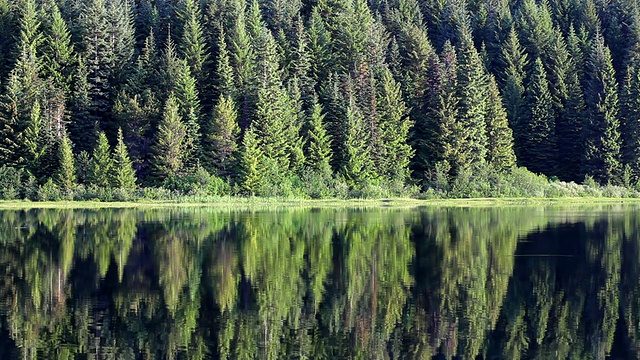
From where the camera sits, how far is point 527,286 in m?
30.0

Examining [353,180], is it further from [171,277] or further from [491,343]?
[491,343]

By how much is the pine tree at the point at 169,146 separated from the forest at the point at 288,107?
0.19m

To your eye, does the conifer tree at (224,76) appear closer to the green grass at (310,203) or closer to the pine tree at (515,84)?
the green grass at (310,203)

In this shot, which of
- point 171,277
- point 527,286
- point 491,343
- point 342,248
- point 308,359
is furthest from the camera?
point 342,248

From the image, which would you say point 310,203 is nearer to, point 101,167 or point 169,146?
point 169,146

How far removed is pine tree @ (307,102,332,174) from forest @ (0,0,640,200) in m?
0.22

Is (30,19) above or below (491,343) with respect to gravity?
above

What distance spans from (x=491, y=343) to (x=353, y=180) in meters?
67.3

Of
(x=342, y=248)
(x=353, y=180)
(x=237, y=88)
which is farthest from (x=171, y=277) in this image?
(x=237, y=88)

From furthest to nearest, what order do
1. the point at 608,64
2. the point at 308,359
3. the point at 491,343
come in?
the point at 608,64, the point at 491,343, the point at 308,359

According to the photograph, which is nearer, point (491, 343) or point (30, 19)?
point (491, 343)

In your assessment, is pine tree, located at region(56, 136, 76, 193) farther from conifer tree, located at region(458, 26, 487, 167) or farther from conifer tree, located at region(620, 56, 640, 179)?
conifer tree, located at region(620, 56, 640, 179)

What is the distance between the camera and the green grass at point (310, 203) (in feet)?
255

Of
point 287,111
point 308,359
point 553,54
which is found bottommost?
point 308,359
